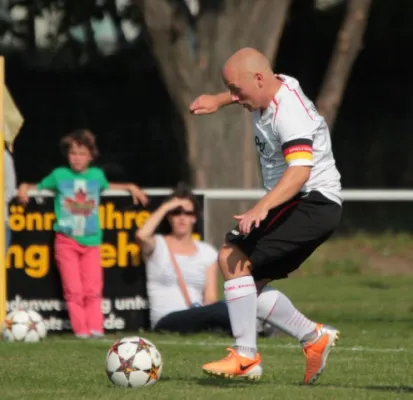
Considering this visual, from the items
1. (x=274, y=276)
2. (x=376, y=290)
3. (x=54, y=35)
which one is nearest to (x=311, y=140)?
(x=274, y=276)

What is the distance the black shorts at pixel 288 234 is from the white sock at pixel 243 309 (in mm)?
103

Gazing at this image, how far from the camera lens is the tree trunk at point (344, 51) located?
19.9m

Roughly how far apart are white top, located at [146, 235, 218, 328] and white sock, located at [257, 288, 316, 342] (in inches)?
159

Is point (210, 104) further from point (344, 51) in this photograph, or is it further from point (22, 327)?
point (344, 51)

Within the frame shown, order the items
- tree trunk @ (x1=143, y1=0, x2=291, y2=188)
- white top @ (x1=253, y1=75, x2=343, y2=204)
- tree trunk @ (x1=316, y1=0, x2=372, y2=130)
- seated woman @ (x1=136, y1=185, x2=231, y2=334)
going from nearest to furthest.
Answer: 1. white top @ (x1=253, y1=75, x2=343, y2=204)
2. seated woman @ (x1=136, y1=185, x2=231, y2=334)
3. tree trunk @ (x1=143, y1=0, x2=291, y2=188)
4. tree trunk @ (x1=316, y1=0, x2=372, y2=130)

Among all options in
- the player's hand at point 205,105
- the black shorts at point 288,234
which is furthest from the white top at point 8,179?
the black shorts at point 288,234

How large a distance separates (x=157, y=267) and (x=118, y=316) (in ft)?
1.96

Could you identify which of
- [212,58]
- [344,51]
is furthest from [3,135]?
[344,51]

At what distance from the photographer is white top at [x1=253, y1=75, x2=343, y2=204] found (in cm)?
835

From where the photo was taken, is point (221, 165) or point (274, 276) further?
point (221, 165)

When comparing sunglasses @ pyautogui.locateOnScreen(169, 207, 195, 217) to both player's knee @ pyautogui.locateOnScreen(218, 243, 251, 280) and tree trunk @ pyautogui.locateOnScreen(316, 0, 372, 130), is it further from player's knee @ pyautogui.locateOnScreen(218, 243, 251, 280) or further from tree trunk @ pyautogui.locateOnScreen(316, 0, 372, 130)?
tree trunk @ pyautogui.locateOnScreen(316, 0, 372, 130)

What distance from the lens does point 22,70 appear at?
1013 inches

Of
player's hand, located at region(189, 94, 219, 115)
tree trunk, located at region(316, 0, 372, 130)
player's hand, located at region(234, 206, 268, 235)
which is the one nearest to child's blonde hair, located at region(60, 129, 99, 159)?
player's hand, located at region(189, 94, 219, 115)

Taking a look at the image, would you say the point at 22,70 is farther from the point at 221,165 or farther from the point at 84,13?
the point at 221,165
